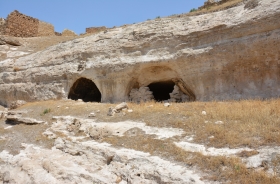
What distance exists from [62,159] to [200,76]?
23.6ft

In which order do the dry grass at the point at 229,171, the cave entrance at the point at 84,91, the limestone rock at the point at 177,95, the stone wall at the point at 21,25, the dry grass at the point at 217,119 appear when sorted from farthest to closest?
the stone wall at the point at 21,25 → the cave entrance at the point at 84,91 → the limestone rock at the point at 177,95 → the dry grass at the point at 217,119 → the dry grass at the point at 229,171

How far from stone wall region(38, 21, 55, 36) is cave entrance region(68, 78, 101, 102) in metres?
11.5

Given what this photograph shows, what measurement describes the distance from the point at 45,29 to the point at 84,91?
12.3 m

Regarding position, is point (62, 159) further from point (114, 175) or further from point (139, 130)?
point (139, 130)

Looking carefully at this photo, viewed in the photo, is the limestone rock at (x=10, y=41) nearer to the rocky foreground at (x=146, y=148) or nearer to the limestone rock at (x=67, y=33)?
the limestone rock at (x=67, y=33)

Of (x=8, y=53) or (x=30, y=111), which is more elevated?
(x=8, y=53)

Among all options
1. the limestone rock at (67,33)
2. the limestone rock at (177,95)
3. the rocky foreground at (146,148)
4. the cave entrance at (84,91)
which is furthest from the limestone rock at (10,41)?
the limestone rock at (177,95)

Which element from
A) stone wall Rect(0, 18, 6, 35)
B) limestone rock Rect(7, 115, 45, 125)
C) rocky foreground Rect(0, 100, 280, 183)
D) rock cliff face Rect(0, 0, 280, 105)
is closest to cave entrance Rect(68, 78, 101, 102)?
rock cliff face Rect(0, 0, 280, 105)

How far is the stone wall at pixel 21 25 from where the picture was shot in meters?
22.6

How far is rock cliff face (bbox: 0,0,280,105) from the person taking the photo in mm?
10266

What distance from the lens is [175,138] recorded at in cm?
695

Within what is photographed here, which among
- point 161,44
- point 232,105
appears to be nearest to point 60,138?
point 232,105

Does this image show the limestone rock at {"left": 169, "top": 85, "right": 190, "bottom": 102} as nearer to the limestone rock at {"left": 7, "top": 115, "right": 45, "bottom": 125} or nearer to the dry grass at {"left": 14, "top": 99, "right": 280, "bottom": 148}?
the dry grass at {"left": 14, "top": 99, "right": 280, "bottom": 148}

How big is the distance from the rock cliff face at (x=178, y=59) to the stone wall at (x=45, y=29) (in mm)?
9934
